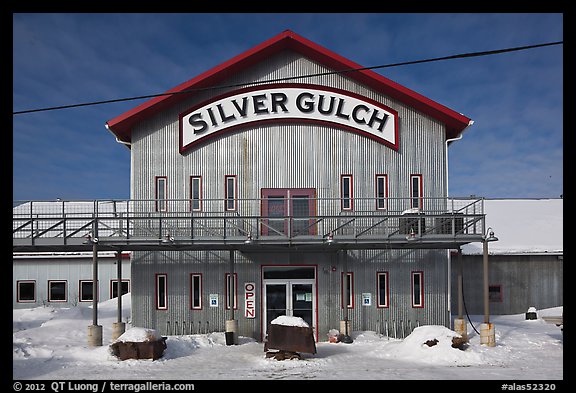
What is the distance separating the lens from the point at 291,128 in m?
18.8

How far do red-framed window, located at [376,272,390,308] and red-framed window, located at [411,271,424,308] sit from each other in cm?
104

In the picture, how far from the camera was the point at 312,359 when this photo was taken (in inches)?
577

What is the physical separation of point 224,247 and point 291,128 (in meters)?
5.43

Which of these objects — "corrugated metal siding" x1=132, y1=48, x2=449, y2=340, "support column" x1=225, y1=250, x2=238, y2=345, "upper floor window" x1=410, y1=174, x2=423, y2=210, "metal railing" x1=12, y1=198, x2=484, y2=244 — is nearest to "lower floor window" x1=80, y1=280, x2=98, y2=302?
"metal railing" x1=12, y1=198, x2=484, y2=244

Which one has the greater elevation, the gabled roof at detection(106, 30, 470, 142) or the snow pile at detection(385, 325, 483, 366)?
the gabled roof at detection(106, 30, 470, 142)

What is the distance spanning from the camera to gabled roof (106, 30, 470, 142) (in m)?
18.2

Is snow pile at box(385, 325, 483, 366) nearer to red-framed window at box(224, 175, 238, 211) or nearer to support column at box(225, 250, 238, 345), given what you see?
support column at box(225, 250, 238, 345)

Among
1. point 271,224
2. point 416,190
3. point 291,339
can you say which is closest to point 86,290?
point 271,224


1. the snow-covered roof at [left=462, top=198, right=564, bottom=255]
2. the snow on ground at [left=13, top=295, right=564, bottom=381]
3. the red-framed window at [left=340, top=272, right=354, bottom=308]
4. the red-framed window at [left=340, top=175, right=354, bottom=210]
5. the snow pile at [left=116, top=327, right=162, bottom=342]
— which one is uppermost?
the red-framed window at [left=340, top=175, right=354, bottom=210]

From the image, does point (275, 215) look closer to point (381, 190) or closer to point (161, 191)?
point (381, 190)

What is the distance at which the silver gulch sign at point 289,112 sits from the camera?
18594 millimetres

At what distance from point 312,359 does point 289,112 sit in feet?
30.8
